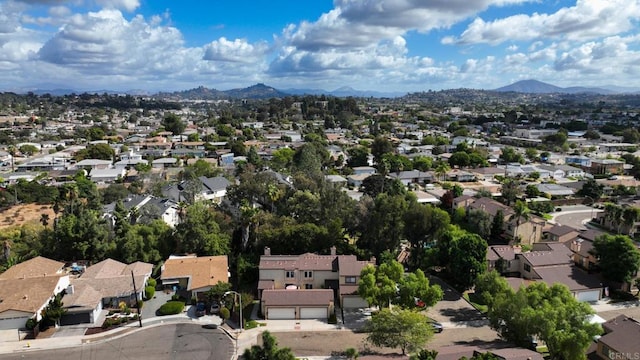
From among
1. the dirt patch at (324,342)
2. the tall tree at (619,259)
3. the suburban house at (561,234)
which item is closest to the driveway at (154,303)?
the dirt patch at (324,342)

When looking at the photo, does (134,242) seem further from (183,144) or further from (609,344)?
(183,144)

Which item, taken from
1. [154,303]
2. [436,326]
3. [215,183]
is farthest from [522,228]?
[215,183]

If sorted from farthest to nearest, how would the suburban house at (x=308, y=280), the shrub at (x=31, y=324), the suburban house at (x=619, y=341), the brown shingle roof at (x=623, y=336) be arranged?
the suburban house at (x=308, y=280) → the shrub at (x=31, y=324) → the brown shingle roof at (x=623, y=336) → the suburban house at (x=619, y=341)

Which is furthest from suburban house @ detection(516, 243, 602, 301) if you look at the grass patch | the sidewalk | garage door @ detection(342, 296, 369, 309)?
garage door @ detection(342, 296, 369, 309)

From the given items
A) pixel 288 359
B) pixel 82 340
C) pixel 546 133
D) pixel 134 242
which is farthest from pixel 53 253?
pixel 546 133

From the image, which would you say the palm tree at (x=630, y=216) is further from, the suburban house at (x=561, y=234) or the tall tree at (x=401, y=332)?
the tall tree at (x=401, y=332)

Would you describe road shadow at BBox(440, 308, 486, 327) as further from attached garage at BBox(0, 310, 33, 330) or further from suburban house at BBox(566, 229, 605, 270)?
attached garage at BBox(0, 310, 33, 330)

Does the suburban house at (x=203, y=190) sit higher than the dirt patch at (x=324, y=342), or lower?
higher
